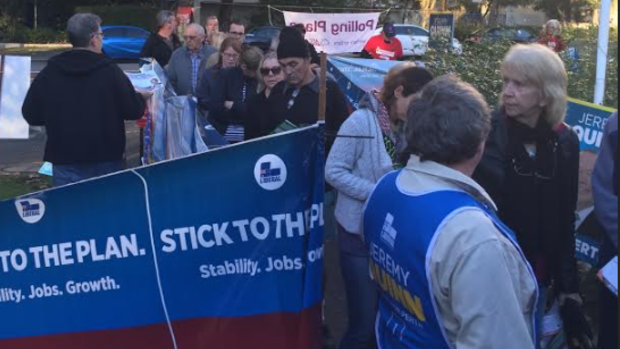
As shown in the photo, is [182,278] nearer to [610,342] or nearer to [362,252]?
[362,252]

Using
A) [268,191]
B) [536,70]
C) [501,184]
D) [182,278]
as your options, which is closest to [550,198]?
[501,184]

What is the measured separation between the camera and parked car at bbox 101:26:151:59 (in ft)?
101

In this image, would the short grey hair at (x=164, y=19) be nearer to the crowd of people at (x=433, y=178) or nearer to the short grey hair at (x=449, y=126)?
the crowd of people at (x=433, y=178)

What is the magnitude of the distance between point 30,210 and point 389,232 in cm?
179

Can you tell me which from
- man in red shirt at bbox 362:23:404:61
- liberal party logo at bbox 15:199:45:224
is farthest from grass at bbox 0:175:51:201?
liberal party logo at bbox 15:199:45:224

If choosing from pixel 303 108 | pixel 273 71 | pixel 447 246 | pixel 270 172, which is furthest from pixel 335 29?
pixel 447 246

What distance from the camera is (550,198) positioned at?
133 inches

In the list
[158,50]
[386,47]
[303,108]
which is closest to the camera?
[303,108]

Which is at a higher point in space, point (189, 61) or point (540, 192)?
point (540, 192)

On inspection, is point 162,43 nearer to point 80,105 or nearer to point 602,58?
point 80,105

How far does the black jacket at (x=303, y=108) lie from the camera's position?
4793mm

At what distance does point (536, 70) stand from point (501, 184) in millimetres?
477

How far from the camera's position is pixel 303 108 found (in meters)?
4.82

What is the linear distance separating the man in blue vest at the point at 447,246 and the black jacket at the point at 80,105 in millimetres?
3227
